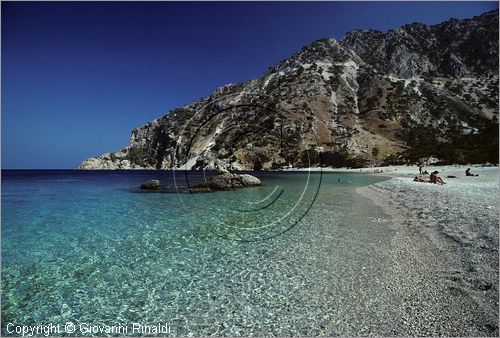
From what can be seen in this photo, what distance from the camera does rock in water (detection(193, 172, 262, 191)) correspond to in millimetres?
43906

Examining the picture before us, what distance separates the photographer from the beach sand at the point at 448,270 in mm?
7738

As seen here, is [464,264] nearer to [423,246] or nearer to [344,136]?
[423,246]

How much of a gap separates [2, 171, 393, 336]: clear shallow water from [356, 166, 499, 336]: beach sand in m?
0.82

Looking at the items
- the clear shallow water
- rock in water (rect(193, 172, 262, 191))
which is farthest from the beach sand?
rock in water (rect(193, 172, 262, 191))

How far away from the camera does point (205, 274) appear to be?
11.7 metres

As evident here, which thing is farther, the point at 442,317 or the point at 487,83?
the point at 487,83

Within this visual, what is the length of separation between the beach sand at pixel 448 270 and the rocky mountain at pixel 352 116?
269 feet

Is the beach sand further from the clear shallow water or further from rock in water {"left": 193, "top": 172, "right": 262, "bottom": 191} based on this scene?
rock in water {"left": 193, "top": 172, "right": 262, "bottom": 191}

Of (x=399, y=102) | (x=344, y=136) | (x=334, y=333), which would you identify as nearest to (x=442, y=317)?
(x=334, y=333)

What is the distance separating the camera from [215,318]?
334 inches

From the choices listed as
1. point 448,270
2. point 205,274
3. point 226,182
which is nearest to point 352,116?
point 226,182

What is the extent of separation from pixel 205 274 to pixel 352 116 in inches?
5866

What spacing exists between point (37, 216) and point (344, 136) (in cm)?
12176

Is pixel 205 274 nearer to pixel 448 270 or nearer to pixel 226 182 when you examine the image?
Answer: pixel 448 270
